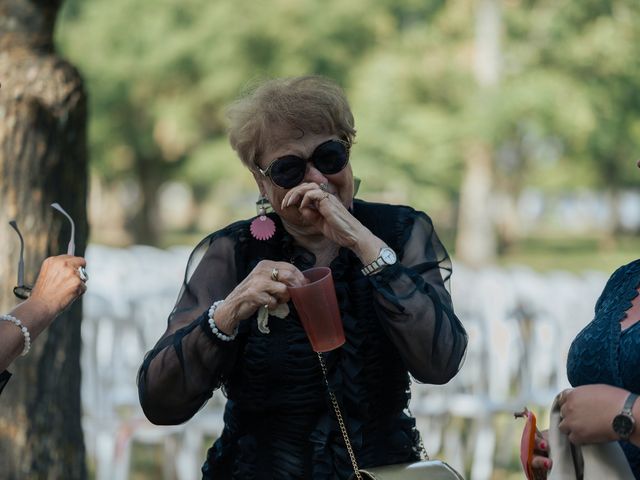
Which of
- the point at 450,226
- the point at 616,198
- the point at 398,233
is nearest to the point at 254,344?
the point at 398,233

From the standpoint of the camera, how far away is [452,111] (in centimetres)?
2280

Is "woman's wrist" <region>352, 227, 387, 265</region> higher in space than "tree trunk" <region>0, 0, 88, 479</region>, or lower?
lower

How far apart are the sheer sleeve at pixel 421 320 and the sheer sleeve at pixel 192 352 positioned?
417mm

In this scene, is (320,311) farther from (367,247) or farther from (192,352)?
(192,352)

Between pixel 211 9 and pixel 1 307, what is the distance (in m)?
20.0

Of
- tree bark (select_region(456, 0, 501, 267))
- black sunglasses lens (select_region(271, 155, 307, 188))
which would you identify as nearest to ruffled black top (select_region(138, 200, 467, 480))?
black sunglasses lens (select_region(271, 155, 307, 188))

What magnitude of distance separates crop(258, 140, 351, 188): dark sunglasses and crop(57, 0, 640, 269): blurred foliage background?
19.0 meters

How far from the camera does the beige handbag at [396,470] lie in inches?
103

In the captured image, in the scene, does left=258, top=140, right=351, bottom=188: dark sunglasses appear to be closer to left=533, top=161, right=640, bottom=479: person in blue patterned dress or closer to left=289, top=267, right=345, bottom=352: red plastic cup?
left=289, top=267, right=345, bottom=352: red plastic cup

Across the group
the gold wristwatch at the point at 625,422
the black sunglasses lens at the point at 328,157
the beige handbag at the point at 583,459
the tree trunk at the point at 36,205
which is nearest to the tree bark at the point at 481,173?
the tree trunk at the point at 36,205

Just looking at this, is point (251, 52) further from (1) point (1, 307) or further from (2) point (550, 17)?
(1) point (1, 307)

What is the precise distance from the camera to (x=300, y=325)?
2760 millimetres

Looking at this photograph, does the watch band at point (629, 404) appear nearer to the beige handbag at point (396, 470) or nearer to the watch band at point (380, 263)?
the beige handbag at point (396, 470)

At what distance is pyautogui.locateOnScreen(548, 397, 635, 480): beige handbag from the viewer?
2.48 metres
